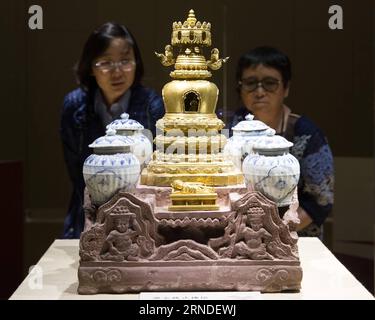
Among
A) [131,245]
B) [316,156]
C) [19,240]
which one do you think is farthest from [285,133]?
[19,240]

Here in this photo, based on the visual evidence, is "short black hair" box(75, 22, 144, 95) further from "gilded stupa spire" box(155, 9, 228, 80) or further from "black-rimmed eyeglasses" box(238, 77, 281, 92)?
"black-rimmed eyeglasses" box(238, 77, 281, 92)

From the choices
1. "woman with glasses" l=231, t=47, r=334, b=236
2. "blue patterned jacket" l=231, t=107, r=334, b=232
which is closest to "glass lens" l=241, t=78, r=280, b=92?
"woman with glasses" l=231, t=47, r=334, b=236

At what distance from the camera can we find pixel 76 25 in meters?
3.93

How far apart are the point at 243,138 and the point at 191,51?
20.8 inches

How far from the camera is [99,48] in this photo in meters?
4.05

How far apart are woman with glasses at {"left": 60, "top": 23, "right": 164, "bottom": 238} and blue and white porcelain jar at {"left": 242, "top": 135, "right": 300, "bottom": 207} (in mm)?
767

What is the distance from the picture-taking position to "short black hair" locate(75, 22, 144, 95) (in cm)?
398

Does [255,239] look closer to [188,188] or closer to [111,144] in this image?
[188,188]

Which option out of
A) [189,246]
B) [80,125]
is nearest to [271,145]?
[189,246]

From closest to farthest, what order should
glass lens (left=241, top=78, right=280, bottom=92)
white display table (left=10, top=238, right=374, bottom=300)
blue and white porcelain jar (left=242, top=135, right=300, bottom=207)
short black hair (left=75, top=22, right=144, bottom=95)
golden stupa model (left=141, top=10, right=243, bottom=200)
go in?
white display table (left=10, top=238, right=374, bottom=300)
blue and white porcelain jar (left=242, top=135, right=300, bottom=207)
golden stupa model (left=141, top=10, right=243, bottom=200)
short black hair (left=75, top=22, right=144, bottom=95)
glass lens (left=241, top=78, right=280, bottom=92)

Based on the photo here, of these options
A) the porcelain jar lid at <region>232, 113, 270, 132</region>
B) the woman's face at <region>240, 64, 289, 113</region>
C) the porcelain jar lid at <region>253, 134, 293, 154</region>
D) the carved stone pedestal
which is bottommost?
the carved stone pedestal

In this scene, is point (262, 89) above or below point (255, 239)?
above

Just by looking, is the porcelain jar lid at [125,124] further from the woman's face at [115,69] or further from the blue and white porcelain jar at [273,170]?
the blue and white porcelain jar at [273,170]

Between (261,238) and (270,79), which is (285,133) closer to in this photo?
(270,79)
